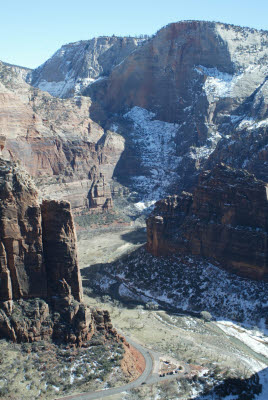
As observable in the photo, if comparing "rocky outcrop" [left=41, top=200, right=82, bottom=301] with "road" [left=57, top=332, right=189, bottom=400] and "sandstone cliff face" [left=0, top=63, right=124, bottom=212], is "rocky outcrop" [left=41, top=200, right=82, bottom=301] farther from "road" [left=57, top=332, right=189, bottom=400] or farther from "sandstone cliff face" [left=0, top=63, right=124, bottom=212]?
"sandstone cliff face" [left=0, top=63, right=124, bottom=212]

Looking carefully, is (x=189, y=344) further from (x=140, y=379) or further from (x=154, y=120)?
(x=154, y=120)

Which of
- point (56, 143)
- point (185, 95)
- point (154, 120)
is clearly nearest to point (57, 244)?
point (56, 143)

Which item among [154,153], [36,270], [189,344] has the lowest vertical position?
[189,344]

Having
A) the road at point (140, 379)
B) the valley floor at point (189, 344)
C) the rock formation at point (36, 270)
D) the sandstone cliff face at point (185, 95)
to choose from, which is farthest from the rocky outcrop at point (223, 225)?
the sandstone cliff face at point (185, 95)

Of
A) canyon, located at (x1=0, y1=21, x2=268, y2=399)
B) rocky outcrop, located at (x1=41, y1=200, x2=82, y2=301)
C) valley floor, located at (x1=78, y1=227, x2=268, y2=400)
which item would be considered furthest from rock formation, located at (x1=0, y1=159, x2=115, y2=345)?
valley floor, located at (x1=78, y1=227, x2=268, y2=400)

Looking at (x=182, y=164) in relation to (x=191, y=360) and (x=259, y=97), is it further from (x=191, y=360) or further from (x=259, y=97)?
(x=191, y=360)

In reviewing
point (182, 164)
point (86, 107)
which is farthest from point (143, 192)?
point (86, 107)
